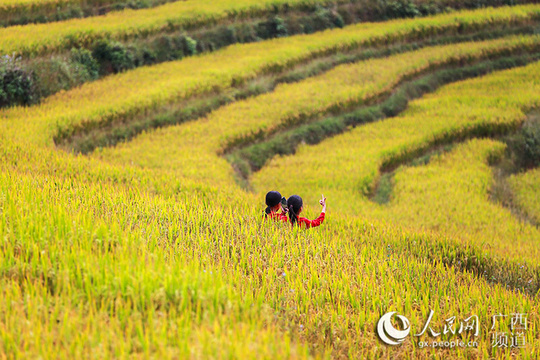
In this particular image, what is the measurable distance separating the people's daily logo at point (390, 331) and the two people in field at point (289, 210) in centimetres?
195

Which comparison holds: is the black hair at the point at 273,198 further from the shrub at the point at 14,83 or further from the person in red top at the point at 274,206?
the shrub at the point at 14,83

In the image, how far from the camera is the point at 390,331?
391cm

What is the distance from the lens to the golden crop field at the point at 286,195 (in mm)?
3158

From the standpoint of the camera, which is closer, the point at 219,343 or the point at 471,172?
the point at 219,343

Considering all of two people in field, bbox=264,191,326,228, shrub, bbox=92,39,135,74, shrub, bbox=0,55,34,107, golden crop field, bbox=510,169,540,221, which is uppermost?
shrub, bbox=92,39,135,74

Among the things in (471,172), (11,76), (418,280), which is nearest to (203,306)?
(418,280)

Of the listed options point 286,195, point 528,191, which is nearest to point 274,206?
point 286,195

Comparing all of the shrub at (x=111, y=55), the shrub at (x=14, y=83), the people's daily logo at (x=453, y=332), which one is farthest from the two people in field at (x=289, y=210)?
the shrub at (x=111, y=55)

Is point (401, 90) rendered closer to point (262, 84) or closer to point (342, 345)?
point (262, 84)

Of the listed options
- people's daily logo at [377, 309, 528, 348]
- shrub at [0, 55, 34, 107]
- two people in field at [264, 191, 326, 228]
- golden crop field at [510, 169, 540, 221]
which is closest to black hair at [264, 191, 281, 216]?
two people in field at [264, 191, 326, 228]

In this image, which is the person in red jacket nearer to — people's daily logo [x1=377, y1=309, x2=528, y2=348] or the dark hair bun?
the dark hair bun

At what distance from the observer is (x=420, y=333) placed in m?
3.97

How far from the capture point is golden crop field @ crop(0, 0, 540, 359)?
3.16m

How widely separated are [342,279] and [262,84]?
47.3 ft
